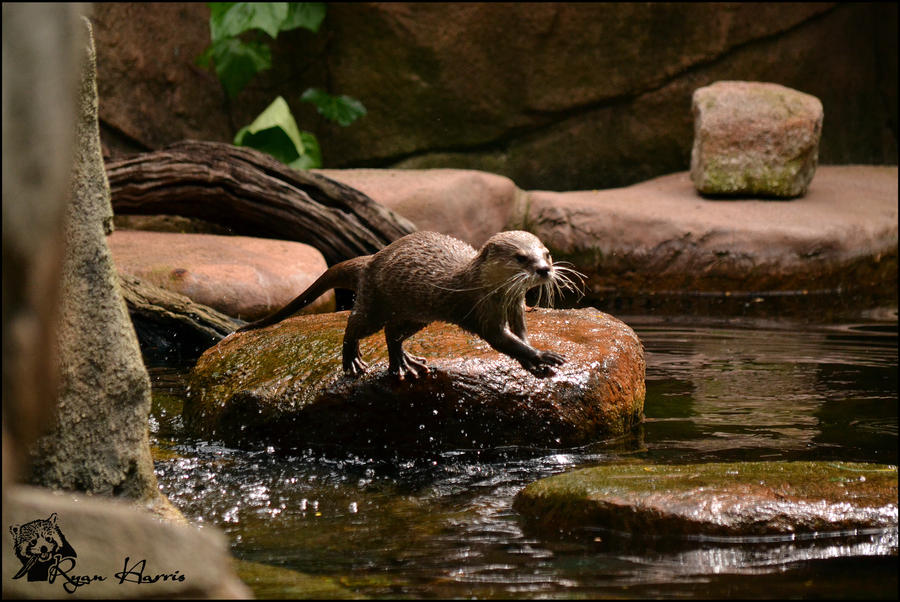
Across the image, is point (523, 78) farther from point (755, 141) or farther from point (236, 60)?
point (236, 60)

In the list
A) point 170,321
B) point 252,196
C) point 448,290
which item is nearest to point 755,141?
point 252,196

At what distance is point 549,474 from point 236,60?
20.2 feet

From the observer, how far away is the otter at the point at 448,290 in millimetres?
Answer: 3264

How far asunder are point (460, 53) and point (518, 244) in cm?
634

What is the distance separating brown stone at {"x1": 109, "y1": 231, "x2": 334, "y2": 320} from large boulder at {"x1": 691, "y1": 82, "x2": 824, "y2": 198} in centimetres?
341

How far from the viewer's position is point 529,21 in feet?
30.1

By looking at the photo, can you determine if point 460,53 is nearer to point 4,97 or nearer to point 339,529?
point 339,529

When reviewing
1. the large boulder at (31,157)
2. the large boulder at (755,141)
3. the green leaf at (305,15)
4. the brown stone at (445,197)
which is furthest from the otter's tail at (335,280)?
the green leaf at (305,15)

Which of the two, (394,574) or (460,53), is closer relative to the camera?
(394,574)

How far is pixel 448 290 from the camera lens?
11.3 feet

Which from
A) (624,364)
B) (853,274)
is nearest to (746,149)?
(853,274)

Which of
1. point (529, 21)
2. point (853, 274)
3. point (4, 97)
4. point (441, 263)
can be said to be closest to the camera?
point (4, 97)

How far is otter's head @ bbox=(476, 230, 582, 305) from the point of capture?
3.19m

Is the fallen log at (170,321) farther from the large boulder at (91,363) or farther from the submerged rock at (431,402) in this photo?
the large boulder at (91,363)
